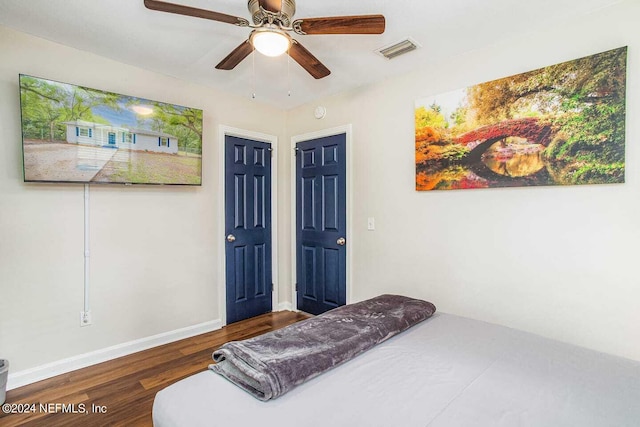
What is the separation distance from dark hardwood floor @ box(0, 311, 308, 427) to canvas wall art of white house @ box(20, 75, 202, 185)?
1.44m

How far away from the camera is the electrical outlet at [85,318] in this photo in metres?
2.42

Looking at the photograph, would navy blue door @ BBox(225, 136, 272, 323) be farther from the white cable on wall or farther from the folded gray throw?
the folded gray throw

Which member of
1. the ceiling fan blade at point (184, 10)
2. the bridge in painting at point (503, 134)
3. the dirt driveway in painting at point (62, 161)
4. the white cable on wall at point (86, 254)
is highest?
the ceiling fan blade at point (184, 10)

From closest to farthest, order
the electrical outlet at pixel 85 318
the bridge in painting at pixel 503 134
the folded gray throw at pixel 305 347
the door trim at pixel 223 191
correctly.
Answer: the folded gray throw at pixel 305 347
the bridge in painting at pixel 503 134
the electrical outlet at pixel 85 318
the door trim at pixel 223 191

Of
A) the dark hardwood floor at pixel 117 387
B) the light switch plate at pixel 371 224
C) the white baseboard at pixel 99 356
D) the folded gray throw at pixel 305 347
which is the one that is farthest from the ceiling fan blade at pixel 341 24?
the white baseboard at pixel 99 356

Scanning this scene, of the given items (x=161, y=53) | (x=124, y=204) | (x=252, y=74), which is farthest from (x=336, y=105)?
(x=124, y=204)

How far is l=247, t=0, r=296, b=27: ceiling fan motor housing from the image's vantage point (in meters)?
1.54

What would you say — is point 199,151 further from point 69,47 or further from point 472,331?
point 472,331

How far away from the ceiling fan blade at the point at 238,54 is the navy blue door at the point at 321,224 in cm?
145

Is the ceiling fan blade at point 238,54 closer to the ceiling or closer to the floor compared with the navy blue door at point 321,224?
closer to the ceiling

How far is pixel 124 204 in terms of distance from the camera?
2.62 metres

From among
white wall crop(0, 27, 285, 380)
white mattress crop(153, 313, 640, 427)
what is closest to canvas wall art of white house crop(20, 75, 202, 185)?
white wall crop(0, 27, 285, 380)

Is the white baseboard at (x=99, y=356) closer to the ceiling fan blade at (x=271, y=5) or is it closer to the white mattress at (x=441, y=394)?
the white mattress at (x=441, y=394)

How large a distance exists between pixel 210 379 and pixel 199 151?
7.20 feet
